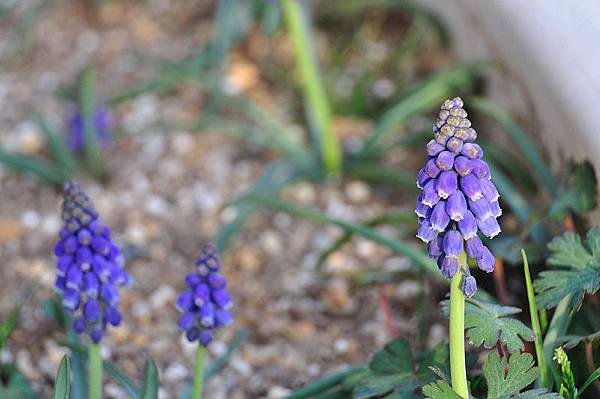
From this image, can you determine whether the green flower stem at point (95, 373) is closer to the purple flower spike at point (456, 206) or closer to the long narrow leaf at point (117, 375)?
the long narrow leaf at point (117, 375)

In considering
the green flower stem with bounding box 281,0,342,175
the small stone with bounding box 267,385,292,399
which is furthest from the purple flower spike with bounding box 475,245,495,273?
the green flower stem with bounding box 281,0,342,175

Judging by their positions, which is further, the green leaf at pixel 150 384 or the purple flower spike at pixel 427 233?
the green leaf at pixel 150 384

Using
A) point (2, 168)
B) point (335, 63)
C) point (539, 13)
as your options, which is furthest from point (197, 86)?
point (539, 13)

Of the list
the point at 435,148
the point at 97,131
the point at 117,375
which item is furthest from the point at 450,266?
the point at 97,131

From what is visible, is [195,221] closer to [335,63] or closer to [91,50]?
[335,63]

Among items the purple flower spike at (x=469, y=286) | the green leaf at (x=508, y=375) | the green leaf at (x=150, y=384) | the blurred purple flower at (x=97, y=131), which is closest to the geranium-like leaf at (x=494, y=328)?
the green leaf at (x=508, y=375)

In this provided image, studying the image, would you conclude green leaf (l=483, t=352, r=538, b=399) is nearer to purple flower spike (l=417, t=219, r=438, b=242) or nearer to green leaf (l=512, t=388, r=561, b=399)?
green leaf (l=512, t=388, r=561, b=399)
